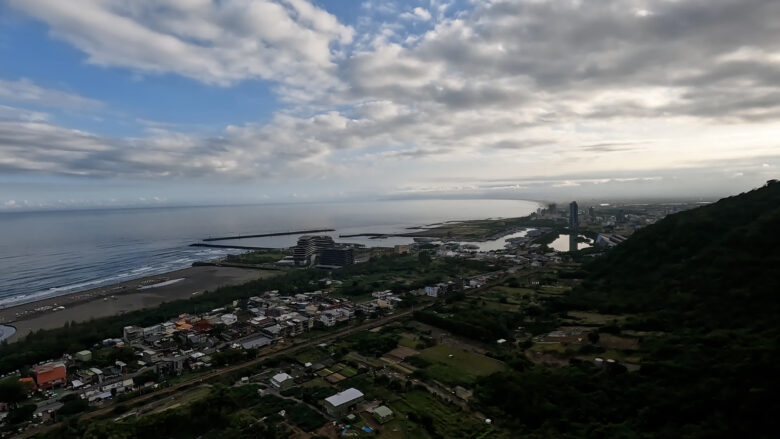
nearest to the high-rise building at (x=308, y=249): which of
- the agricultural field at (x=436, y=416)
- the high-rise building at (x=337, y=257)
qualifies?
the high-rise building at (x=337, y=257)

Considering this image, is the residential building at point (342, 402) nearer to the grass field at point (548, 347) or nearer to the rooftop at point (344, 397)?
the rooftop at point (344, 397)

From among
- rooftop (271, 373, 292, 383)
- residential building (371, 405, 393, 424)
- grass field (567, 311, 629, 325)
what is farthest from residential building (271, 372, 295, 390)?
grass field (567, 311, 629, 325)

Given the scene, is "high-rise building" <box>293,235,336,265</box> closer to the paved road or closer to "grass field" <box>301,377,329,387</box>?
the paved road

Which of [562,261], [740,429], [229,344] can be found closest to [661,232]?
[562,261]

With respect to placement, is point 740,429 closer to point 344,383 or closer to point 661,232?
point 344,383

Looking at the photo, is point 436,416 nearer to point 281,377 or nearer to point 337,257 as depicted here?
point 281,377

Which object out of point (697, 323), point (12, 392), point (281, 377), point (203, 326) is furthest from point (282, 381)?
point (697, 323)

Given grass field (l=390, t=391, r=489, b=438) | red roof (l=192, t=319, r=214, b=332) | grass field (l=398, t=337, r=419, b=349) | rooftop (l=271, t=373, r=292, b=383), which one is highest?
red roof (l=192, t=319, r=214, b=332)
